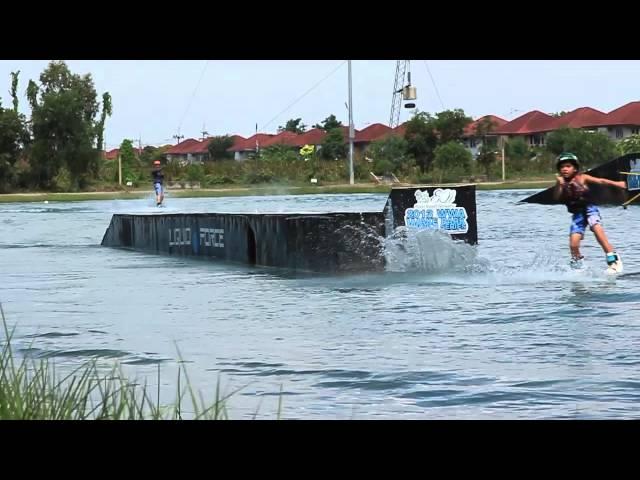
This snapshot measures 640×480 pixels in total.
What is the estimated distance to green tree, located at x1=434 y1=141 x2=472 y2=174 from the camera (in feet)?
199

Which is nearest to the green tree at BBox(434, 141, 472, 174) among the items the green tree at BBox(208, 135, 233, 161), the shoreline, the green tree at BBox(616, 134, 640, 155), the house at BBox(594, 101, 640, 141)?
the shoreline

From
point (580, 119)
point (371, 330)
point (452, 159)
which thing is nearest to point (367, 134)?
point (580, 119)

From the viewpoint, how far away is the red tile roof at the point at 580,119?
96.0m

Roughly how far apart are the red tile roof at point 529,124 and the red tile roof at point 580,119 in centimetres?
92

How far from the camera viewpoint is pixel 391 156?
66.0m

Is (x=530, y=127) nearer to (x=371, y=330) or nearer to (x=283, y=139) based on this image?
(x=283, y=139)

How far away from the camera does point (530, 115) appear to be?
110 metres

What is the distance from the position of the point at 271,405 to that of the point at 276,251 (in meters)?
10.9

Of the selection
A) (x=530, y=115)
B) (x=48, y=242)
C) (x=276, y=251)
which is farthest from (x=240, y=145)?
(x=276, y=251)

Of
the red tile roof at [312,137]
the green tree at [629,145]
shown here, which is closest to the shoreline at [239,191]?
the green tree at [629,145]
